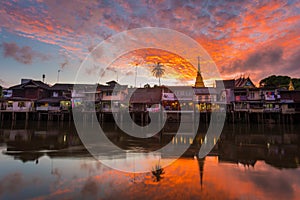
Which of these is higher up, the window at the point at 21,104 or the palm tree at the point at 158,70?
the palm tree at the point at 158,70

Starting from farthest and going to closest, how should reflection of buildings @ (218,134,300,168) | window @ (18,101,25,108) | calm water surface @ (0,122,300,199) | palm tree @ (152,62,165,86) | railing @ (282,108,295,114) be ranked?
1. palm tree @ (152,62,165,86)
2. window @ (18,101,25,108)
3. railing @ (282,108,295,114)
4. reflection of buildings @ (218,134,300,168)
5. calm water surface @ (0,122,300,199)

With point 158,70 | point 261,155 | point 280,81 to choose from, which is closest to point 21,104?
point 158,70

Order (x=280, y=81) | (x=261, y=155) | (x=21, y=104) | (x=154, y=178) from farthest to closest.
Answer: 1. (x=280, y=81)
2. (x=21, y=104)
3. (x=261, y=155)
4. (x=154, y=178)

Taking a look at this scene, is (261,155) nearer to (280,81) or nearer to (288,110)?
(288,110)

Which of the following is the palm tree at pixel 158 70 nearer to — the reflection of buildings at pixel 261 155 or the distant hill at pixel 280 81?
the distant hill at pixel 280 81

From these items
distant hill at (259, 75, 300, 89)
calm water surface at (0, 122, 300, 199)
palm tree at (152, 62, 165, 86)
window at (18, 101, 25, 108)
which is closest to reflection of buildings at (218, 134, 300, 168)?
calm water surface at (0, 122, 300, 199)

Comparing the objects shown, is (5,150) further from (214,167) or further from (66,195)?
(214,167)

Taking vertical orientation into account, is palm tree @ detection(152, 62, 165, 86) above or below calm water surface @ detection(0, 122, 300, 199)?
above

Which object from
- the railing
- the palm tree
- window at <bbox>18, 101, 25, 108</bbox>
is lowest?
the railing

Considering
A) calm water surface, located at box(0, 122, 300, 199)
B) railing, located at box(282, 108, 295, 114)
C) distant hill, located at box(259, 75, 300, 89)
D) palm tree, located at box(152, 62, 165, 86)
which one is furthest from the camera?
palm tree, located at box(152, 62, 165, 86)

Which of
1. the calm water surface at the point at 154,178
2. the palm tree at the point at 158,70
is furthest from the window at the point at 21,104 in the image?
the palm tree at the point at 158,70

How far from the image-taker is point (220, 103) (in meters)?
35.2

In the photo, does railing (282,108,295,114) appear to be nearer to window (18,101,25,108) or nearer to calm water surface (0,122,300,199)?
calm water surface (0,122,300,199)

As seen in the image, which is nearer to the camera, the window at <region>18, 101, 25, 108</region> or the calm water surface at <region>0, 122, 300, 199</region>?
the calm water surface at <region>0, 122, 300, 199</region>
